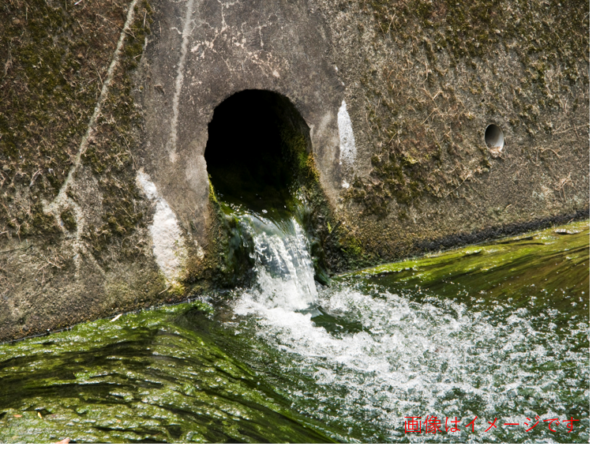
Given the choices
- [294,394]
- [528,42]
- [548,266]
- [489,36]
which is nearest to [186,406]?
[294,394]

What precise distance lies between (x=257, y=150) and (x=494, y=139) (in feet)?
7.78

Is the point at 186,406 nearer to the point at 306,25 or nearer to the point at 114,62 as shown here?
the point at 114,62

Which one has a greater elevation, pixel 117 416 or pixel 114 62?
pixel 114 62

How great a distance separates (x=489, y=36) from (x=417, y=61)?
0.92 m

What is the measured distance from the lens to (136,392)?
2654 millimetres

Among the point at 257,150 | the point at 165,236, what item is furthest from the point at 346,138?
the point at 165,236

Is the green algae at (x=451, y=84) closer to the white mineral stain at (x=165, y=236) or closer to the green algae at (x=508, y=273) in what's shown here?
the green algae at (x=508, y=273)

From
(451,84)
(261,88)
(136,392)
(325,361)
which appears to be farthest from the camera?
(451,84)

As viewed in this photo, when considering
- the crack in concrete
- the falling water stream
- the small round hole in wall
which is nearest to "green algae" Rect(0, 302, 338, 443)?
the falling water stream

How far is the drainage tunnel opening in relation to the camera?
15.3 ft

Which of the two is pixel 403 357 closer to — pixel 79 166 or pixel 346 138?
pixel 346 138

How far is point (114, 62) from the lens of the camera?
3.64m

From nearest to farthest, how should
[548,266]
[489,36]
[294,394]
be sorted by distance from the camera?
[294,394] → [548,266] → [489,36]

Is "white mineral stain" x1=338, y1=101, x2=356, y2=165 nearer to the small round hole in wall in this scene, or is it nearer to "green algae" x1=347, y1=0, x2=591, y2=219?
"green algae" x1=347, y1=0, x2=591, y2=219
